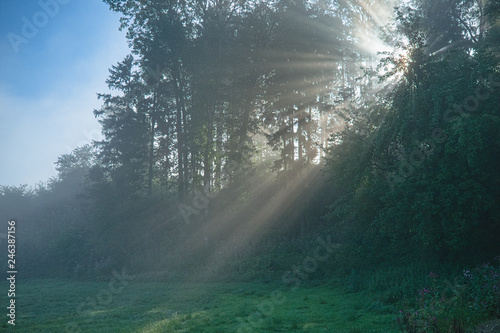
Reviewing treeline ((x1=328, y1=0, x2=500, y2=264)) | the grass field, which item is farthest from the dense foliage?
the grass field

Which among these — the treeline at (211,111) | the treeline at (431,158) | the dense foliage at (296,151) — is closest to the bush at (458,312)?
the dense foliage at (296,151)

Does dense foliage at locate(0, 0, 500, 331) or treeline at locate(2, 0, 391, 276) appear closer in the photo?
dense foliage at locate(0, 0, 500, 331)

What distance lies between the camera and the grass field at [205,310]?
10.6 meters

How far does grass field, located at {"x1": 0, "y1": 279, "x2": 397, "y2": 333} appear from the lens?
1064 cm

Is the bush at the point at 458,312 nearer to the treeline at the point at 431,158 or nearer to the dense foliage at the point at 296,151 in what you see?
the dense foliage at the point at 296,151

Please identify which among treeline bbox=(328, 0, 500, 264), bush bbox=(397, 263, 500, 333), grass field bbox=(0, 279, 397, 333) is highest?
treeline bbox=(328, 0, 500, 264)

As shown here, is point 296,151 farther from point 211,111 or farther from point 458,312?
point 458,312

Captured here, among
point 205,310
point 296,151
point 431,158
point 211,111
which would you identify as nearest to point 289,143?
point 296,151

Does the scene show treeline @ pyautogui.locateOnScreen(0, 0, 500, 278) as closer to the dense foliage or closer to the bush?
the dense foliage

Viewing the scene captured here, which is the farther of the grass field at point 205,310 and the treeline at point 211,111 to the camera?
the treeline at point 211,111

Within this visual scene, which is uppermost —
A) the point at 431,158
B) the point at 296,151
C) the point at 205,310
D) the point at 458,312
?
the point at 296,151

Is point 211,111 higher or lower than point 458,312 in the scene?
higher

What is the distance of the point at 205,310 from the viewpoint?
532 inches

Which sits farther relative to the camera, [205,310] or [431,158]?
[431,158]
